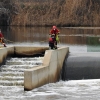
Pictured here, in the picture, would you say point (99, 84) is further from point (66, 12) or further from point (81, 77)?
point (66, 12)

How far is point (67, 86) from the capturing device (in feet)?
58.0

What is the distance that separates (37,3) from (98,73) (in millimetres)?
80746

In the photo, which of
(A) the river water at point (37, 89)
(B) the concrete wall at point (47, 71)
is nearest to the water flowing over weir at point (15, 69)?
(A) the river water at point (37, 89)

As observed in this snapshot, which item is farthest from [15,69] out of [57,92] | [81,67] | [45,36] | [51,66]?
[45,36]

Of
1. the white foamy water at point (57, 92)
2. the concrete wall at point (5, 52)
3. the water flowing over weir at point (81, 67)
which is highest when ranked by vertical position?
the concrete wall at point (5, 52)

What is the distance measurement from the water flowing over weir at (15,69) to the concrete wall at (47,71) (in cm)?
85

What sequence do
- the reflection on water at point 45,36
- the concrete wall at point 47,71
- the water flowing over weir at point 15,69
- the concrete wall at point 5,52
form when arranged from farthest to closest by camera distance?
the reflection on water at point 45,36 < the concrete wall at point 5,52 < the water flowing over weir at point 15,69 < the concrete wall at point 47,71

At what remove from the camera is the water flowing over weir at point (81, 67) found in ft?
65.2

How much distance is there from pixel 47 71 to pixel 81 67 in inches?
124

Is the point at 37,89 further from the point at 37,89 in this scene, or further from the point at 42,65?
the point at 42,65

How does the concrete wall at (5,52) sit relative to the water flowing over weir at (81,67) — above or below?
above

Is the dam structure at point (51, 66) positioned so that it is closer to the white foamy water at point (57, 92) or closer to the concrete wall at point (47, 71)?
the concrete wall at point (47, 71)

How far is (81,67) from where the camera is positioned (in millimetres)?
20312

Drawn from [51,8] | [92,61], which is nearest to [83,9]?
[51,8]
